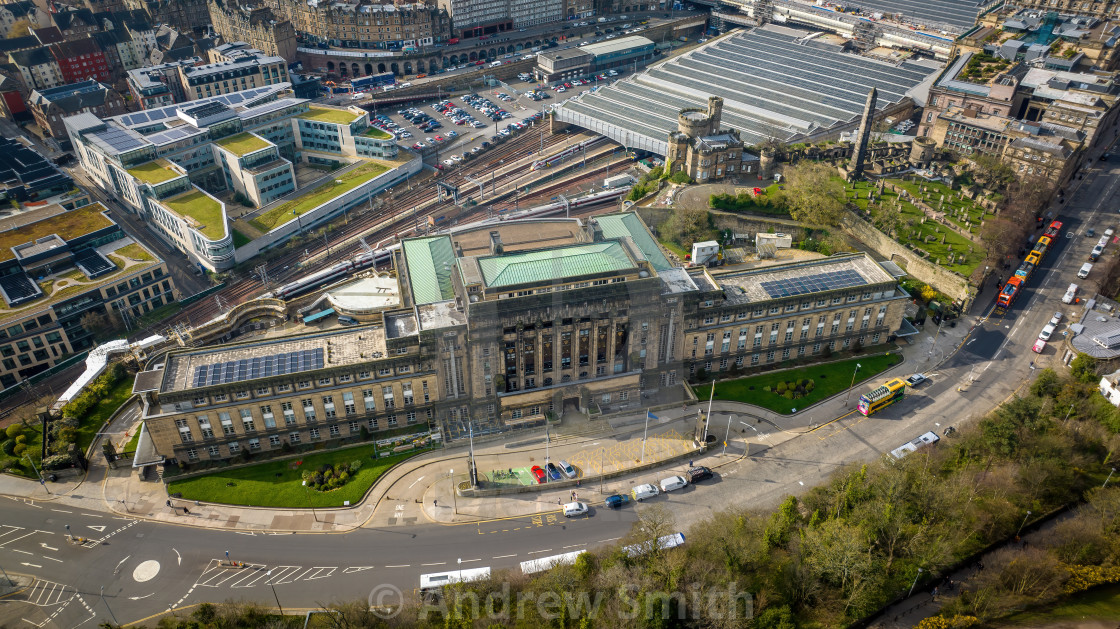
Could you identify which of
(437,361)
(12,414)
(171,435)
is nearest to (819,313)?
(437,361)

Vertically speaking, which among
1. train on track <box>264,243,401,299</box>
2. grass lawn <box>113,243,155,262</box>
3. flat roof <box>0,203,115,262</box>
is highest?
flat roof <box>0,203,115,262</box>

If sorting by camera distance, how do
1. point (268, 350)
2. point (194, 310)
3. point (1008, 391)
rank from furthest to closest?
point (194, 310) → point (1008, 391) → point (268, 350)

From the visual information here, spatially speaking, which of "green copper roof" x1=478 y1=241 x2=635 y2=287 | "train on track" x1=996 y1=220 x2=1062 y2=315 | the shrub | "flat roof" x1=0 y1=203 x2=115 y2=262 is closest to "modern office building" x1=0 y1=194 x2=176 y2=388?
"flat roof" x1=0 y1=203 x2=115 y2=262

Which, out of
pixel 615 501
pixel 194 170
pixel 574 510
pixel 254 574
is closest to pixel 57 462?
pixel 254 574

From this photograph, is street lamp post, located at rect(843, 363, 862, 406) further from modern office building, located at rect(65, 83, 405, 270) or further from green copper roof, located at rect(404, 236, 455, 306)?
modern office building, located at rect(65, 83, 405, 270)

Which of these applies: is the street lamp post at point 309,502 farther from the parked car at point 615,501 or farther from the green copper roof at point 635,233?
the green copper roof at point 635,233

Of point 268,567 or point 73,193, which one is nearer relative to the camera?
point 268,567

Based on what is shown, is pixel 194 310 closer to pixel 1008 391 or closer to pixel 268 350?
pixel 268 350

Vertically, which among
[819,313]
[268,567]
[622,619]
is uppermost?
[819,313]
